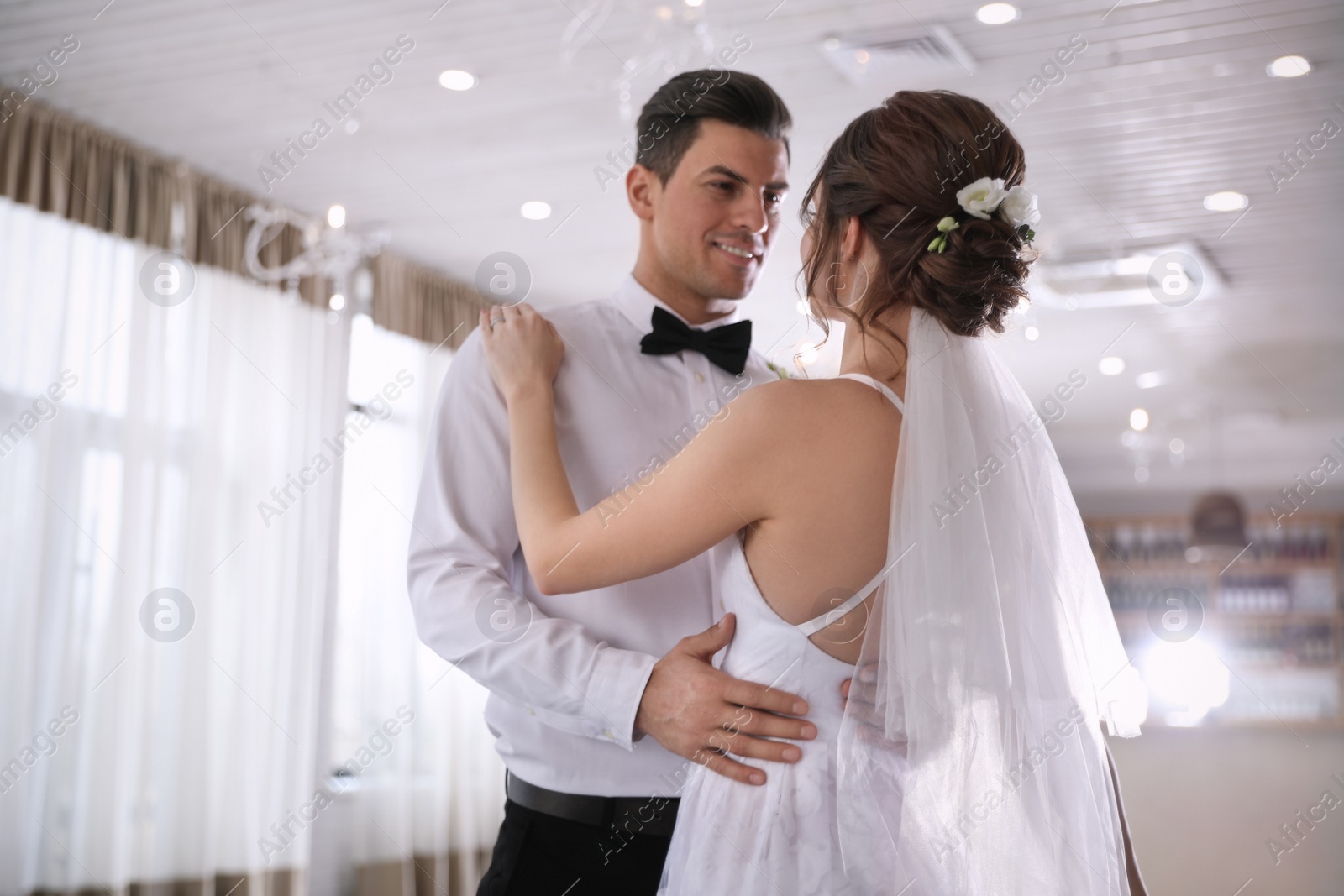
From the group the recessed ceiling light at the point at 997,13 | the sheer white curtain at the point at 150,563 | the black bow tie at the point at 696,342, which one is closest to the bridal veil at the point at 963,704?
the black bow tie at the point at 696,342

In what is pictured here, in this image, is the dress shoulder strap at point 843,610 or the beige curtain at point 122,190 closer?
the dress shoulder strap at point 843,610

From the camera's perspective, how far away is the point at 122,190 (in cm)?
501

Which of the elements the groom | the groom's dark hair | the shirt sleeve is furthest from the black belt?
the groom's dark hair

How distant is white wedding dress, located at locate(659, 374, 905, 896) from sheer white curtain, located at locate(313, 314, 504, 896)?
5.03m

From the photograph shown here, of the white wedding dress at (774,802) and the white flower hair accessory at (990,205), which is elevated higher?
the white flower hair accessory at (990,205)

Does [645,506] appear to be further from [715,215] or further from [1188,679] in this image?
[1188,679]

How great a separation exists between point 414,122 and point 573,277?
2146mm

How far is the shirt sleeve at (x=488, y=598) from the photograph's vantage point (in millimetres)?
1804

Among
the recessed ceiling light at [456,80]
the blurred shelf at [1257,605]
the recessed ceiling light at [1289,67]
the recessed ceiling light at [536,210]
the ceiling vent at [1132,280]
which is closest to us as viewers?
the recessed ceiling light at [1289,67]

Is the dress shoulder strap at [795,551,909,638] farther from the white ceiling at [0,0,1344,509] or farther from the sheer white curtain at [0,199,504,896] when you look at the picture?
the sheer white curtain at [0,199,504,896]

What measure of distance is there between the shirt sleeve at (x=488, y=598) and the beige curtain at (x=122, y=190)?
11.0ft

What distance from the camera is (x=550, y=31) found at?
409 cm

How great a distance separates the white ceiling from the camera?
398 centimetres

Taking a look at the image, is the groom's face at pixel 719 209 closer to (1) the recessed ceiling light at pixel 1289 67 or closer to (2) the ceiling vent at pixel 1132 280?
(1) the recessed ceiling light at pixel 1289 67
